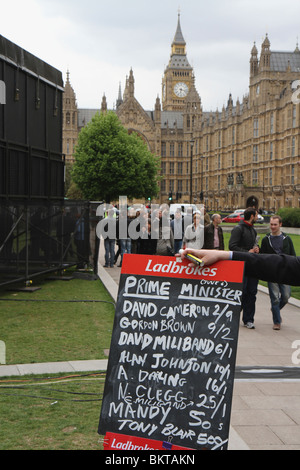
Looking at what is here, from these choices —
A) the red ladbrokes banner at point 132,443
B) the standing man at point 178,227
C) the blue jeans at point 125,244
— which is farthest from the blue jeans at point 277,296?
the blue jeans at point 125,244

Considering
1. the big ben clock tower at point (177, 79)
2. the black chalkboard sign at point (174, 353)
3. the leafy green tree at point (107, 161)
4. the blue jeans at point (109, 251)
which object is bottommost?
the blue jeans at point (109, 251)

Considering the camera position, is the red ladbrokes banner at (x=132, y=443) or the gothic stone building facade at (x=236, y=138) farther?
the gothic stone building facade at (x=236, y=138)

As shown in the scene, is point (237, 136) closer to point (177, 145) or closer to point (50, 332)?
point (177, 145)

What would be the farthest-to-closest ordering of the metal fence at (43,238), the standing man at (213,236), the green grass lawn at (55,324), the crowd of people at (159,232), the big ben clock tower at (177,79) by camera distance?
the big ben clock tower at (177,79) < the metal fence at (43,238) < the crowd of people at (159,232) < the standing man at (213,236) < the green grass lawn at (55,324)

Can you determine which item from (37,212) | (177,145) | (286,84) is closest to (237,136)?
(286,84)

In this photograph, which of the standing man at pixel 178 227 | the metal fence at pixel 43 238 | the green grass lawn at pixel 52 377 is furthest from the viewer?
the standing man at pixel 178 227

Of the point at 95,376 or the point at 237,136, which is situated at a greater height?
the point at 237,136

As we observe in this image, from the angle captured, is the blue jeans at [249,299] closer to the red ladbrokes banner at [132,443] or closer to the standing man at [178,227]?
the red ladbrokes banner at [132,443]

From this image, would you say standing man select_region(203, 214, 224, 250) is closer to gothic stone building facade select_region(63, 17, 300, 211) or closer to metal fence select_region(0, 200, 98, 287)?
metal fence select_region(0, 200, 98, 287)

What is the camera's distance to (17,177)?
12328 mm

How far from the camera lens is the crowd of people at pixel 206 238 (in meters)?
9.15

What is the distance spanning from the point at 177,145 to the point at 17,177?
363 ft

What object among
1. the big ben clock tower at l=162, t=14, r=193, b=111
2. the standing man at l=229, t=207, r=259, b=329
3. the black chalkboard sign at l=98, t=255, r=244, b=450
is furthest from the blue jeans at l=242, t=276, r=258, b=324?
the big ben clock tower at l=162, t=14, r=193, b=111

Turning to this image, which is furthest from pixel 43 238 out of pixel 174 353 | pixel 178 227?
pixel 174 353
